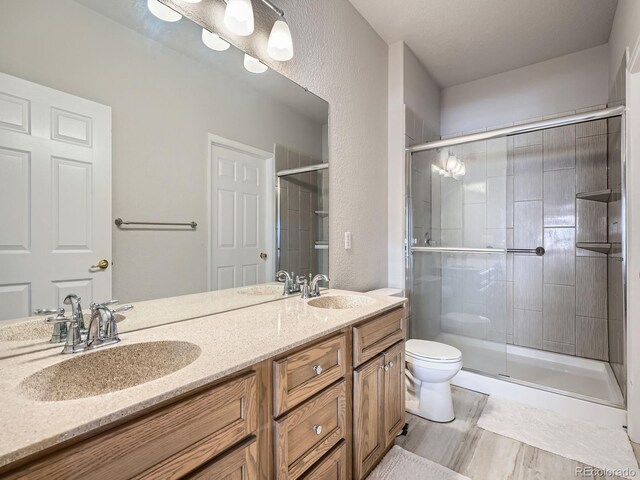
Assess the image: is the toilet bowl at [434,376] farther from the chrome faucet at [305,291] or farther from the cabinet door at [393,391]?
the chrome faucet at [305,291]

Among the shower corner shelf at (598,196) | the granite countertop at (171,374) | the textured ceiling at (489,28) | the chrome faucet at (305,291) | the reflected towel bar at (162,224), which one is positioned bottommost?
the granite countertop at (171,374)

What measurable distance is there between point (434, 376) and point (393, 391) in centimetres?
47

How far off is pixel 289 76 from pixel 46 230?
4.48 feet

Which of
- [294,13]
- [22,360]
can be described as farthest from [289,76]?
[22,360]

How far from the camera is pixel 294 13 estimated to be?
1.77 metres

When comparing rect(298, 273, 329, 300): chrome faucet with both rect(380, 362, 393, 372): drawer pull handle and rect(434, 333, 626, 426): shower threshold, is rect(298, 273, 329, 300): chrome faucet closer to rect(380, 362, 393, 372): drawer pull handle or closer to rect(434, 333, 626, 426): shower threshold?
rect(380, 362, 393, 372): drawer pull handle

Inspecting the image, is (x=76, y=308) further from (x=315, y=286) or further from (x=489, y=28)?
(x=489, y=28)

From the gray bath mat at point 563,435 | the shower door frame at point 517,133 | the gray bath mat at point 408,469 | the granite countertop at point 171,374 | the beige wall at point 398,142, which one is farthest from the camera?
the beige wall at point 398,142

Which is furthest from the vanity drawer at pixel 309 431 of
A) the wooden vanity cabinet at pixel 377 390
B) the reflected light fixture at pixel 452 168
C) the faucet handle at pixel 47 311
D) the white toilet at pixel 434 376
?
the reflected light fixture at pixel 452 168

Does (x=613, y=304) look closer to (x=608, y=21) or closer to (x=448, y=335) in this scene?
(x=448, y=335)

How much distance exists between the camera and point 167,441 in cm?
70

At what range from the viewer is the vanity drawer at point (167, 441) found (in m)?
0.57

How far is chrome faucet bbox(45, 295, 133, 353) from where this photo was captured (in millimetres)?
902

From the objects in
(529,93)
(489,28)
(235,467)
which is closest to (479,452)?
(235,467)
